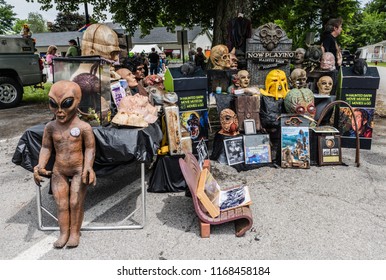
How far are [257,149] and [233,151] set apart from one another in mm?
380

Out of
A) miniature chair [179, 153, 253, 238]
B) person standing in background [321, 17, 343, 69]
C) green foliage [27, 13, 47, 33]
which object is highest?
green foliage [27, 13, 47, 33]

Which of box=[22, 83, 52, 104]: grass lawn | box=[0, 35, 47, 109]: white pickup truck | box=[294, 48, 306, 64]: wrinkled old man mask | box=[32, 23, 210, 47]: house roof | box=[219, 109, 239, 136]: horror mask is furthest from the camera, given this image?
box=[32, 23, 210, 47]: house roof

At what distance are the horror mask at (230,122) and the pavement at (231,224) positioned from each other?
0.57 m

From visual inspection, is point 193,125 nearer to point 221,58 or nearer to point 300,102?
point 300,102

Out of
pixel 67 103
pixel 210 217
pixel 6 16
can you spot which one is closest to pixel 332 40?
pixel 210 217

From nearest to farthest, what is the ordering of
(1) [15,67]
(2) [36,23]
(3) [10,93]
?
(1) [15,67] → (3) [10,93] → (2) [36,23]

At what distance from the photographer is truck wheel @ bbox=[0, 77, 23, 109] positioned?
33.5 feet

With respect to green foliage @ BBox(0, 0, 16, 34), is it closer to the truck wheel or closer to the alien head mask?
the truck wheel

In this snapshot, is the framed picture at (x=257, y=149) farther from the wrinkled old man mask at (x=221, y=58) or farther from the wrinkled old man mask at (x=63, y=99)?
the wrinkled old man mask at (x=63, y=99)

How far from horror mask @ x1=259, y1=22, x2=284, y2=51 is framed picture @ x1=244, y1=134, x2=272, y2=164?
2.25 metres

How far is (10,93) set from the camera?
10.5 meters

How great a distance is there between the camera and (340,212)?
12.3ft

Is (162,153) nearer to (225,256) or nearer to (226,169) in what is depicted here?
(226,169)

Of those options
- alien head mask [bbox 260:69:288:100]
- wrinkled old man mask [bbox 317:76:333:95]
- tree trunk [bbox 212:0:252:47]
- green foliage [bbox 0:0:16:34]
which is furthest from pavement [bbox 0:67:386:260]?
green foliage [bbox 0:0:16:34]
